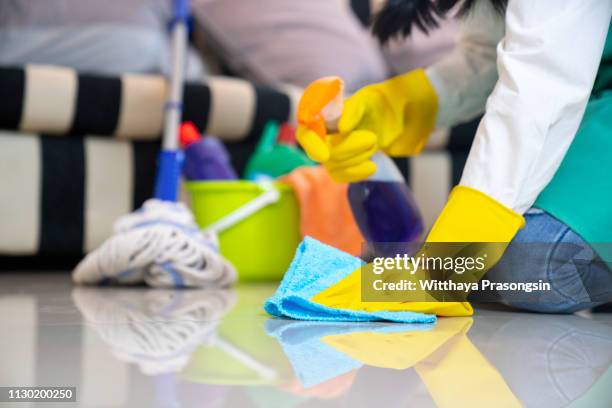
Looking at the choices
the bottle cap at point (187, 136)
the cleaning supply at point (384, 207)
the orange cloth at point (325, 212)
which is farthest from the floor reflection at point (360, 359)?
the bottle cap at point (187, 136)

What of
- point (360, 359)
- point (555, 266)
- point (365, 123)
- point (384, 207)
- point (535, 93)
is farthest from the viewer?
point (384, 207)

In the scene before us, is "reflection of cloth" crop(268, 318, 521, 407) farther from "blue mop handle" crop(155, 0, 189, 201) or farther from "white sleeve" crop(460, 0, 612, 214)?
"blue mop handle" crop(155, 0, 189, 201)

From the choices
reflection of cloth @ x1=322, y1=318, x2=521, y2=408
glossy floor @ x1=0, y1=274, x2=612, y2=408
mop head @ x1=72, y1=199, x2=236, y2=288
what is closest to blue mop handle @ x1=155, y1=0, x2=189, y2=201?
mop head @ x1=72, y1=199, x2=236, y2=288

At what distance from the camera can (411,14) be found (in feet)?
3.35

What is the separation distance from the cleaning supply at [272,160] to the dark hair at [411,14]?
53cm

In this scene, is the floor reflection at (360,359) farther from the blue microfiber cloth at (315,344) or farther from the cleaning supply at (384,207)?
the cleaning supply at (384,207)

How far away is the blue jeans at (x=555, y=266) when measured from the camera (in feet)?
3.07

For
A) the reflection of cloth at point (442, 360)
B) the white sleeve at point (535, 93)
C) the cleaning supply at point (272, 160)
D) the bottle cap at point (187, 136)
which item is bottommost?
the cleaning supply at point (272, 160)

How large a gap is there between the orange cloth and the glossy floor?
1.43ft

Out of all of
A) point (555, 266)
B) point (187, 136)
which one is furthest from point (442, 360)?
point (187, 136)

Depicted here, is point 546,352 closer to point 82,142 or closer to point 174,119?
point 174,119

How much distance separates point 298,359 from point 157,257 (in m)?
0.67

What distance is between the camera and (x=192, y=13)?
2148 mm

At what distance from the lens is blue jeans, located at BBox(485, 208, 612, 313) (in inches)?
36.8
